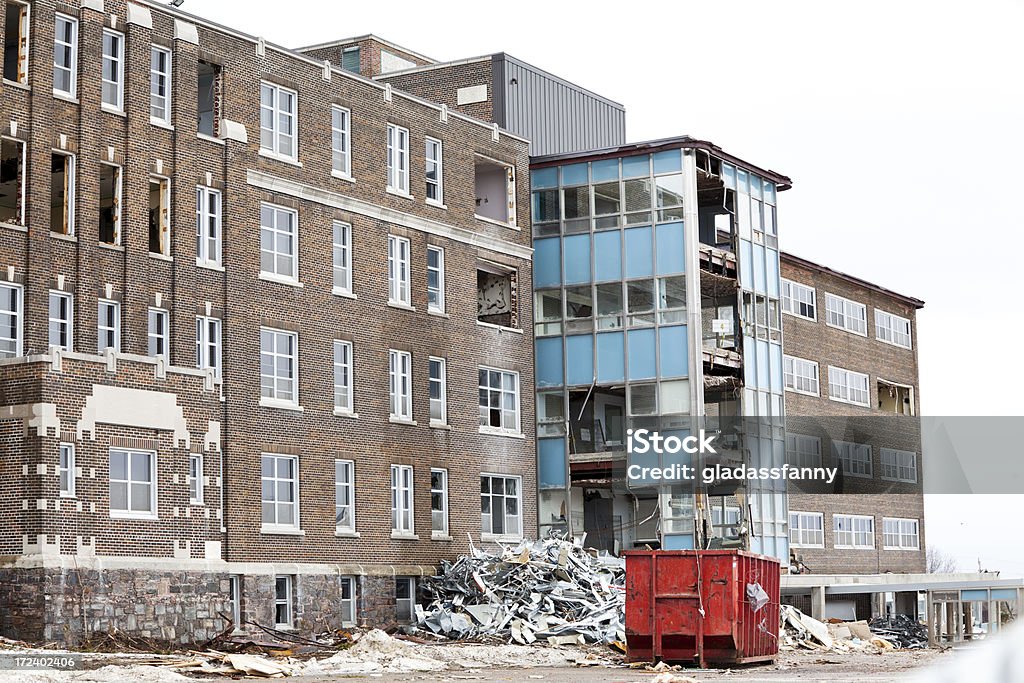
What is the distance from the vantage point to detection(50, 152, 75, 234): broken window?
33906 mm

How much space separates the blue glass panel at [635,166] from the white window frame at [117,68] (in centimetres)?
1862

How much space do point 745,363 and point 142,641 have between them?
24.6 meters

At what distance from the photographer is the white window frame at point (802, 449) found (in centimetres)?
5909

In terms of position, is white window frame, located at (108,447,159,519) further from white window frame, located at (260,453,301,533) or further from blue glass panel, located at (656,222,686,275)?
blue glass panel, located at (656,222,686,275)

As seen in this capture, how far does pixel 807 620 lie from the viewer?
1747 inches

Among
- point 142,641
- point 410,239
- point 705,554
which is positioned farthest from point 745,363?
point 142,641

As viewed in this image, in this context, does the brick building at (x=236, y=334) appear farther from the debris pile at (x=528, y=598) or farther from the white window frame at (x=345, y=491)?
the debris pile at (x=528, y=598)

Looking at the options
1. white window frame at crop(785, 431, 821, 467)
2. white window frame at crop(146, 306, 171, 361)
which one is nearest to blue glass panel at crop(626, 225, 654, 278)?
white window frame at crop(785, 431, 821, 467)

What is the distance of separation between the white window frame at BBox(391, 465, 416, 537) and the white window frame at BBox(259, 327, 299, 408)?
4.33 metres

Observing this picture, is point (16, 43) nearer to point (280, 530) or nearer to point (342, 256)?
point (342, 256)

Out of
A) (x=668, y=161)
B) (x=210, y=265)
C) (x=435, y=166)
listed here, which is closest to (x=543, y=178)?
(x=668, y=161)

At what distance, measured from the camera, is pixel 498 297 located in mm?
48188

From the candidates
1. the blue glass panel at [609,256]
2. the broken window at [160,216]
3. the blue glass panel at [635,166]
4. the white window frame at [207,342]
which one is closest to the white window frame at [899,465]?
the blue glass panel at [609,256]

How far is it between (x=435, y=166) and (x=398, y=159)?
1.80 meters
